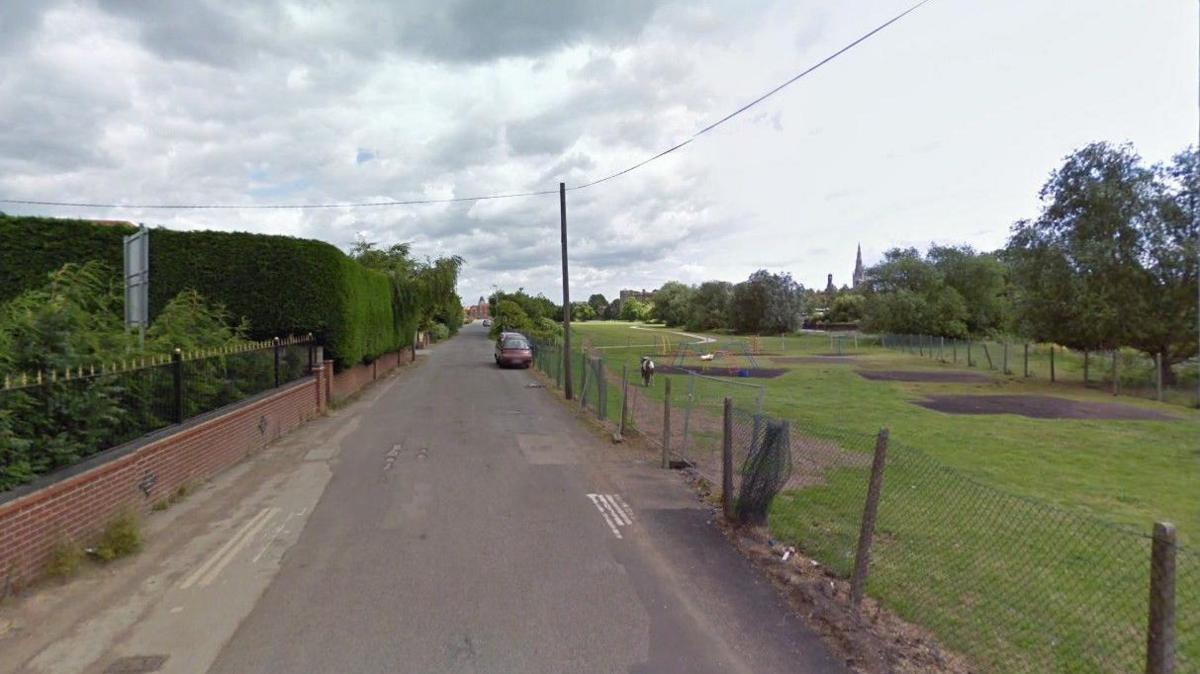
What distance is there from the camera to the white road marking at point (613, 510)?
696 centimetres

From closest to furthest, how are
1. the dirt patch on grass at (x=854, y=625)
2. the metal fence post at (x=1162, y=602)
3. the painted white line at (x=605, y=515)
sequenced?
the metal fence post at (x=1162, y=602) < the dirt patch on grass at (x=854, y=625) < the painted white line at (x=605, y=515)

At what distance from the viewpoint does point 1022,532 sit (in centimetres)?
585

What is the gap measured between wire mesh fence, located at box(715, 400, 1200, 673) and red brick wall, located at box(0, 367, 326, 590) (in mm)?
5878

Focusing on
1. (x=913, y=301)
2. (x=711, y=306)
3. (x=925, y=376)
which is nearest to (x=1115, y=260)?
(x=925, y=376)

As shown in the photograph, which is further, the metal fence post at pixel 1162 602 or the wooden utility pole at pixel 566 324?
the wooden utility pole at pixel 566 324

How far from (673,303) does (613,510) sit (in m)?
114

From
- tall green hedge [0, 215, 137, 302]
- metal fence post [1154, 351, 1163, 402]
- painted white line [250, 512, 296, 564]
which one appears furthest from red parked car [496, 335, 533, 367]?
painted white line [250, 512, 296, 564]

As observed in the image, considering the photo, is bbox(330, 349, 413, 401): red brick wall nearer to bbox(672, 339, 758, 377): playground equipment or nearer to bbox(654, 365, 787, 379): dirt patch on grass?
bbox(654, 365, 787, 379): dirt patch on grass

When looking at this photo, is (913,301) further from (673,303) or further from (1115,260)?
(673,303)

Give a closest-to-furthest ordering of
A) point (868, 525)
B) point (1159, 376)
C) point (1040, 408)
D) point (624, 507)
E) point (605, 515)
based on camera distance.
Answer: point (868, 525) < point (605, 515) < point (624, 507) < point (1040, 408) < point (1159, 376)

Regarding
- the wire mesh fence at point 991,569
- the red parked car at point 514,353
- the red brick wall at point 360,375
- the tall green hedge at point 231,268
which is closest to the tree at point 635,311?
the red parked car at point 514,353

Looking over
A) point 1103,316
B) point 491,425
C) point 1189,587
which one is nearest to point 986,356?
point 1103,316

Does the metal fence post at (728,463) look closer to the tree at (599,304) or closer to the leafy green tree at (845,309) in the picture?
the leafy green tree at (845,309)

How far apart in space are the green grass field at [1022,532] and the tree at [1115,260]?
11415 millimetres
